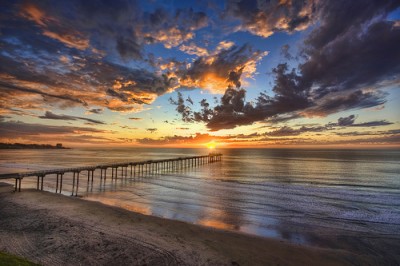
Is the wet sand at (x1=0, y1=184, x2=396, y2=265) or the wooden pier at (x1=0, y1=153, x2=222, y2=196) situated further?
the wooden pier at (x1=0, y1=153, x2=222, y2=196)

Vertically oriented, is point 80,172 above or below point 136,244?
above

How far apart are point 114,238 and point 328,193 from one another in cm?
2934

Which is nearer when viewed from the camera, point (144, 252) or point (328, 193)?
point (144, 252)

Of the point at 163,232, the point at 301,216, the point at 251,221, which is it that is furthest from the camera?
the point at 301,216

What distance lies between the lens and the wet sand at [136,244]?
10945mm

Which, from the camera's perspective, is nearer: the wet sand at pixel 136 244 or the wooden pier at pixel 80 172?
the wet sand at pixel 136 244

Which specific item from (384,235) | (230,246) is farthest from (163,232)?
(384,235)

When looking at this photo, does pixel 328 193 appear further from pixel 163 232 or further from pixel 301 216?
pixel 163 232

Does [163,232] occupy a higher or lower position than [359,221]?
higher

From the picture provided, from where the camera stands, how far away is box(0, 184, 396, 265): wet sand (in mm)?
10945

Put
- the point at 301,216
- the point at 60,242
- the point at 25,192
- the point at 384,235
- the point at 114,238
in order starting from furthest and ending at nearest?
the point at 25,192
the point at 301,216
the point at 384,235
the point at 114,238
the point at 60,242

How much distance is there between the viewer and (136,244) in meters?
12.4

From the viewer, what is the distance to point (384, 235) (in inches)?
634

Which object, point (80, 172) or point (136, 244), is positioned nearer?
point (136, 244)
